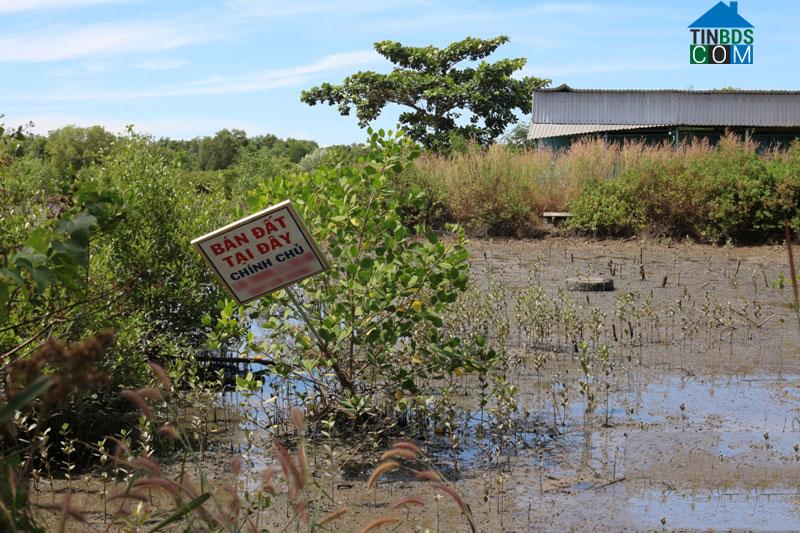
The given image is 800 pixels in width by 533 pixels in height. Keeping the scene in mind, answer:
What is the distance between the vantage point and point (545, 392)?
7691 millimetres

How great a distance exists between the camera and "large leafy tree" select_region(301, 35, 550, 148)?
38.3 metres

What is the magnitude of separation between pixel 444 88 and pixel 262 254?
33803mm

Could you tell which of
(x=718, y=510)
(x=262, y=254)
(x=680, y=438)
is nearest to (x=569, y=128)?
(x=680, y=438)

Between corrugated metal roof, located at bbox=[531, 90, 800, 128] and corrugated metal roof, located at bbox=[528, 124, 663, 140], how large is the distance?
14cm

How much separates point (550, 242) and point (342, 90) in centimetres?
2277

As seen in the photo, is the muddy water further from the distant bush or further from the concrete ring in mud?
the distant bush

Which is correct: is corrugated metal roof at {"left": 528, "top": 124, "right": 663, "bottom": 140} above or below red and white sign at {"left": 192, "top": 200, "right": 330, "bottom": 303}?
above

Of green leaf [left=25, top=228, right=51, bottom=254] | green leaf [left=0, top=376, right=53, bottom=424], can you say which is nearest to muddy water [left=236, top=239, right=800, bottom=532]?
green leaf [left=25, top=228, right=51, bottom=254]

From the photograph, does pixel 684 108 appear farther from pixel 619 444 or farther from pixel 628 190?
pixel 619 444

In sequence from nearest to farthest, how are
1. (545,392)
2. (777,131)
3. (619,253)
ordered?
(545,392)
(619,253)
(777,131)

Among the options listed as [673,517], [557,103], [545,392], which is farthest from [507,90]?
[673,517]

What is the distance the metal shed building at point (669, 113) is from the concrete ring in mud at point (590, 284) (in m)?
20.2

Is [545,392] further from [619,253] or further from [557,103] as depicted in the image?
[557,103]

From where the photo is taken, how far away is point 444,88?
38.2 meters
